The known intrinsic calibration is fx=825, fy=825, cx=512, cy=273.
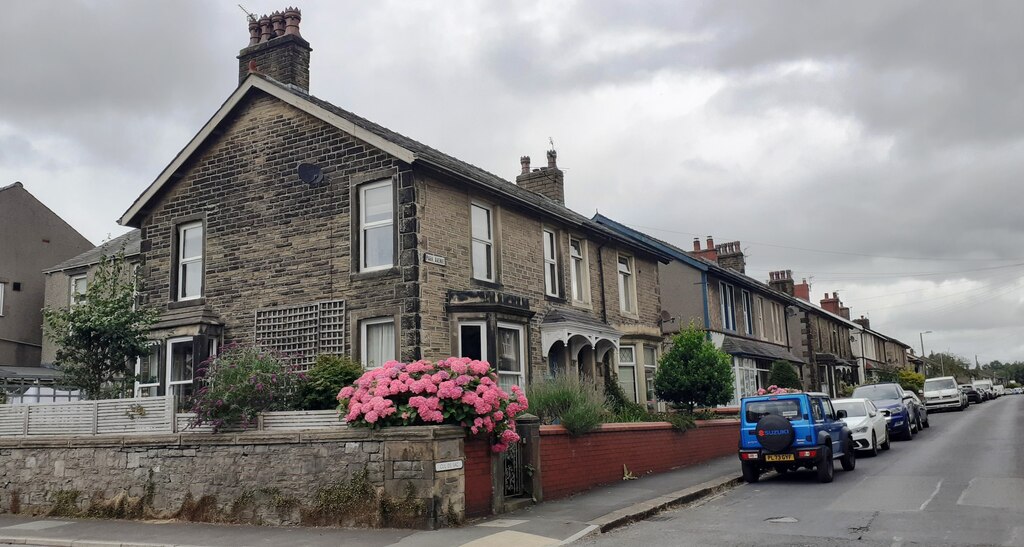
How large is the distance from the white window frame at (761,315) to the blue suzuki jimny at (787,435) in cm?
2268

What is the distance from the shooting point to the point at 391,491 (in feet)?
37.8

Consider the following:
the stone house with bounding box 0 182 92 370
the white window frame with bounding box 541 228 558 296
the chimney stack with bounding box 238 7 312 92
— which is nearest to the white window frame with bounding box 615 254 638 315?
the white window frame with bounding box 541 228 558 296

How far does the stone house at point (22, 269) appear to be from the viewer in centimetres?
3312

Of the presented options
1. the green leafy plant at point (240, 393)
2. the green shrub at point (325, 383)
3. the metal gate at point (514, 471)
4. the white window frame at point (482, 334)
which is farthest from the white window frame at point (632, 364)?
the green leafy plant at point (240, 393)

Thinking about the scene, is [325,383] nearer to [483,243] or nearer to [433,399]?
[433,399]

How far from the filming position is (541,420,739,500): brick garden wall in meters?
14.1

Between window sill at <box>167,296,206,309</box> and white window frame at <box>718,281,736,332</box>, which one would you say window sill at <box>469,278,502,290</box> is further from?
white window frame at <box>718,281,736,332</box>

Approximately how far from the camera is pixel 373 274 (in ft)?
55.7

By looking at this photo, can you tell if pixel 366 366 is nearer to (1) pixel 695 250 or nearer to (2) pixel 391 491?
(2) pixel 391 491

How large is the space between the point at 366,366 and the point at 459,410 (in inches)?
222

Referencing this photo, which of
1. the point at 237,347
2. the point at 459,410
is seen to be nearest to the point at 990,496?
the point at 459,410

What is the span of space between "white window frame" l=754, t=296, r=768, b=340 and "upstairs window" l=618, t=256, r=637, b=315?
584 inches

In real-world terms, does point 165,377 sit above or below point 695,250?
below

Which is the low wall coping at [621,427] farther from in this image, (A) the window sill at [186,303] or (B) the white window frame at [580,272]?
(A) the window sill at [186,303]
